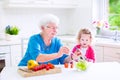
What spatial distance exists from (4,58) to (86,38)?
1485mm

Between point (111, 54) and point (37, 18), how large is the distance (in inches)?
65.6

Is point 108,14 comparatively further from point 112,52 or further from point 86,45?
point 86,45

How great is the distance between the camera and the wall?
4.07 meters

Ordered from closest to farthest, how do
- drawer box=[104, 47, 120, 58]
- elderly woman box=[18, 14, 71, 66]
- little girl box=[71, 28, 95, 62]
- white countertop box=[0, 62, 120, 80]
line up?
white countertop box=[0, 62, 120, 80], elderly woman box=[18, 14, 71, 66], little girl box=[71, 28, 95, 62], drawer box=[104, 47, 120, 58]

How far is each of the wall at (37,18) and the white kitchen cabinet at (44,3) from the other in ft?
0.57

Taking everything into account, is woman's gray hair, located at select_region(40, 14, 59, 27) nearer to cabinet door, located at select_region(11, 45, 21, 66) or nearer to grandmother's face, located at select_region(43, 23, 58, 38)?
→ grandmother's face, located at select_region(43, 23, 58, 38)

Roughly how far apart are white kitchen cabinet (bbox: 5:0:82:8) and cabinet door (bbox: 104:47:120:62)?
1322 mm

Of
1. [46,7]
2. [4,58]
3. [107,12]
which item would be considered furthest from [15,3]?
[107,12]

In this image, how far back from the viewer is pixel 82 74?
1946 mm

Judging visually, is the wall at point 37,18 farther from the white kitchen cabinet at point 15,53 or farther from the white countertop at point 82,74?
the white countertop at point 82,74

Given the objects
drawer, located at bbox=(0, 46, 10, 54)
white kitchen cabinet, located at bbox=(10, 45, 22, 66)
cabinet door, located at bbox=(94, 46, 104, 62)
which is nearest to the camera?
cabinet door, located at bbox=(94, 46, 104, 62)

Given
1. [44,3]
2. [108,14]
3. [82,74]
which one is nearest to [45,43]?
[82,74]

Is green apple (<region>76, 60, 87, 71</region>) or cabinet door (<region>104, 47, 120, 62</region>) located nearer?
green apple (<region>76, 60, 87, 71</region>)

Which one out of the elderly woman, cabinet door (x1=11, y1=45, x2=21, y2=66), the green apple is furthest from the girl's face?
cabinet door (x1=11, y1=45, x2=21, y2=66)
